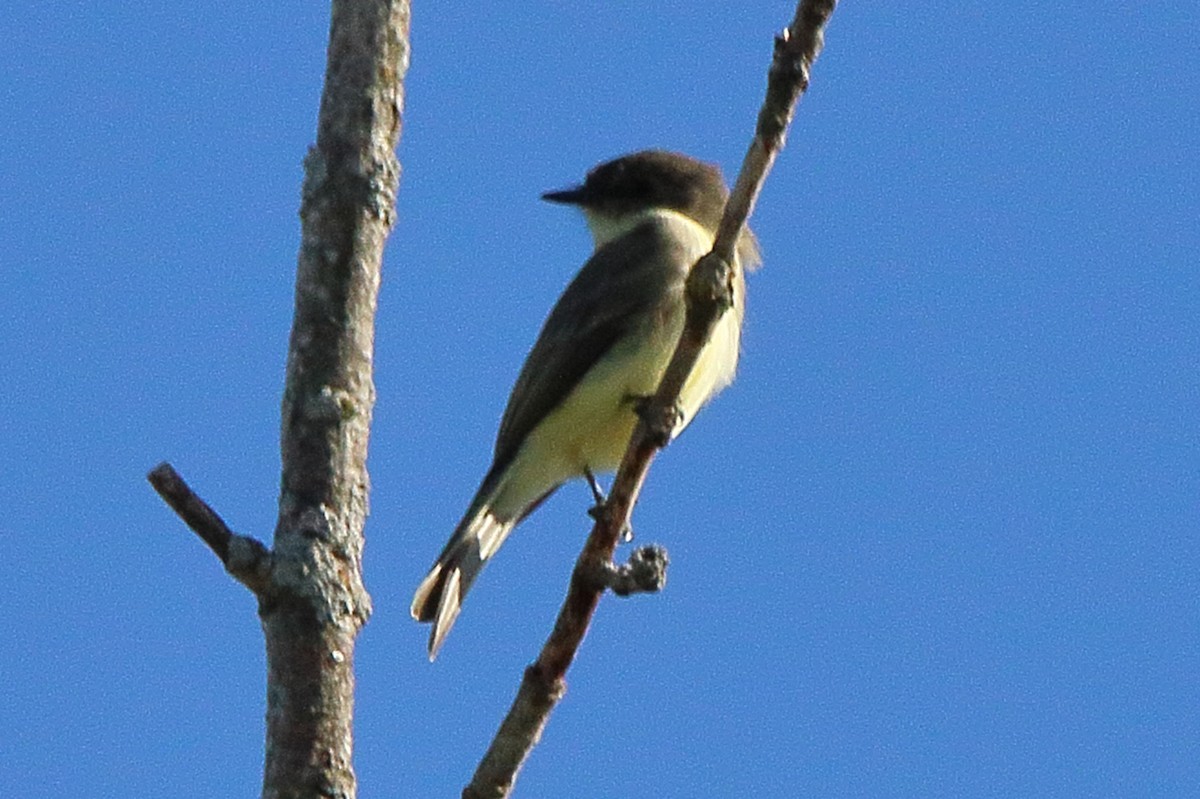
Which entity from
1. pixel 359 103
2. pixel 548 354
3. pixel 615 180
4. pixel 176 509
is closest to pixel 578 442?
pixel 548 354

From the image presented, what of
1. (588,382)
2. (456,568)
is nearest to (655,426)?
(456,568)

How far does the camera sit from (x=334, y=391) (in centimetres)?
394

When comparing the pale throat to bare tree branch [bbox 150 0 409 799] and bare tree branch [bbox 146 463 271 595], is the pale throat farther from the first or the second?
bare tree branch [bbox 146 463 271 595]

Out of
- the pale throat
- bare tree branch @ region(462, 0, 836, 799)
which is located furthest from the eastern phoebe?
bare tree branch @ region(462, 0, 836, 799)

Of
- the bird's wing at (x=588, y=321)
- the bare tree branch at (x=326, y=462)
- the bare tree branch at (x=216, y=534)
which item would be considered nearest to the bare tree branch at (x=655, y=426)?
the bare tree branch at (x=326, y=462)

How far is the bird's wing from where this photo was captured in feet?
24.8

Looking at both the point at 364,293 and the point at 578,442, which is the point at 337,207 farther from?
the point at 578,442

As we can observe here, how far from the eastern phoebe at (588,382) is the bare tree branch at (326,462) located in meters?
2.74

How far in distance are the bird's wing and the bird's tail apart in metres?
0.24

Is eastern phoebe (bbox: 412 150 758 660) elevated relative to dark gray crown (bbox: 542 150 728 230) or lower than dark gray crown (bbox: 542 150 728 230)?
lower

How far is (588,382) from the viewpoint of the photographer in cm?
748

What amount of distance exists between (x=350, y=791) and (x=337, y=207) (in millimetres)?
1362

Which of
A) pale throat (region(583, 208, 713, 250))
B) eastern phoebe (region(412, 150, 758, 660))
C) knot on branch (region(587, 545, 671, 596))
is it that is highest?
pale throat (region(583, 208, 713, 250))

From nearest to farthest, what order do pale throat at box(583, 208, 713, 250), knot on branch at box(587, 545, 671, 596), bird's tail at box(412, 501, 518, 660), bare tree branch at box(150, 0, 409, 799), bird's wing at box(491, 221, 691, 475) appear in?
bare tree branch at box(150, 0, 409, 799), knot on branch at box(587, 545, 671, 596), bird's tail at box(412, 501, 518, 660), bird's wing at box(491, 221, 691, 475), pale throat at box(583, 208, 713, 250)
